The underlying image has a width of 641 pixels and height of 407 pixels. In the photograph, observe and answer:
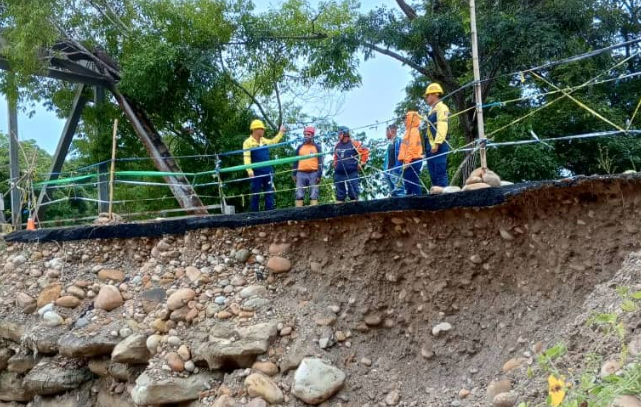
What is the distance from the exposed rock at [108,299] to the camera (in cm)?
473

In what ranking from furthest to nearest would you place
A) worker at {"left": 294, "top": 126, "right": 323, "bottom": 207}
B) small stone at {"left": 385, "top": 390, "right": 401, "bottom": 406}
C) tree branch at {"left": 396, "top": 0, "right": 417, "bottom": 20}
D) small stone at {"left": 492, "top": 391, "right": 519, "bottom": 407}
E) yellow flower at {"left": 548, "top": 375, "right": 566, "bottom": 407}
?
1. tree branch at {"left": 396, "top": 0, "right": 417, "bottom": 20}
2. worker at {"left": 294, "top": 126, "right": 323, "bottom": 207}
3. small stone at {"left": 385, "top": 390, "right": 401, "bottom": 406}
4. small stone at {"left": 492, "top": 391, "right": 519, "bottom": 407}
5. yellow flower at {"left": 548, "top": 375, "right": 566, "bottom": 407}

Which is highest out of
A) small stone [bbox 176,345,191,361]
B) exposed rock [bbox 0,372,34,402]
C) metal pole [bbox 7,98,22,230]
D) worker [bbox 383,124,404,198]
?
metal pole [bbox 7,98,22,230]

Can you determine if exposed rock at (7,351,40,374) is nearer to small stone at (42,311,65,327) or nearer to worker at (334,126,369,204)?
small stone at (42,311,65,327)

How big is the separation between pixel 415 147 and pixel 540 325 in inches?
86.4

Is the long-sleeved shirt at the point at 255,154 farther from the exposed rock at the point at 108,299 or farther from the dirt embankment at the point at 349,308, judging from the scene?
the exposed rock at the point at 108,299

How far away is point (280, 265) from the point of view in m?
4.24

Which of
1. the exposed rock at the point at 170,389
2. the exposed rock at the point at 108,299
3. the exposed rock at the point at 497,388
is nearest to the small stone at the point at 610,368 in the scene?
the exposed rock at the point at 497,388

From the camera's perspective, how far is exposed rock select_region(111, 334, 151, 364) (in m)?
4.16

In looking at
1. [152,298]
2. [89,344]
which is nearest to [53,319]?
[89,344]

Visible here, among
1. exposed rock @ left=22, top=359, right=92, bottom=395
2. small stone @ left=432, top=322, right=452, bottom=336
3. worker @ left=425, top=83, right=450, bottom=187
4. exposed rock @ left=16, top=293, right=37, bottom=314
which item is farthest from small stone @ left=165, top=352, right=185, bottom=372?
worker @ left=425, top=83, right=450, bottom=187

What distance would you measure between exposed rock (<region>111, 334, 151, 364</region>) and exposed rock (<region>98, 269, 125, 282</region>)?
0.98 metres

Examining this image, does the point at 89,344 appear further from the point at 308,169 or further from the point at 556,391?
the point at 556,391

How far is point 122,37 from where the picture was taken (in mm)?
10180

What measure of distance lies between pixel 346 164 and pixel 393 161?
45cm
